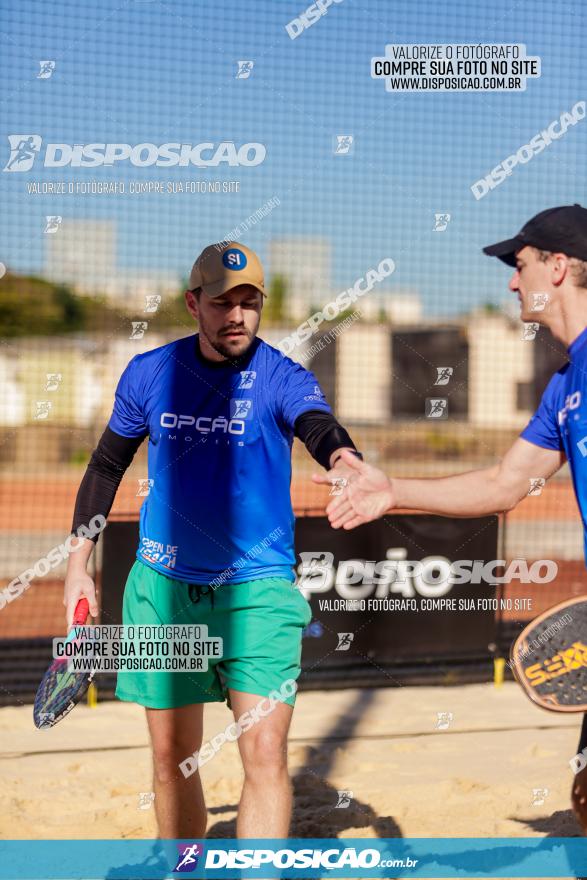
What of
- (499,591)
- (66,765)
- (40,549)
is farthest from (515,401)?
(66,765)

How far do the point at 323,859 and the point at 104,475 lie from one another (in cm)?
174

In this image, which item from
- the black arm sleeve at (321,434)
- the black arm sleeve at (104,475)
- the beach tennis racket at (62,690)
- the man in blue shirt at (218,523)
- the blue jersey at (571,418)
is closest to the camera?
the blue jersey at (571,418)

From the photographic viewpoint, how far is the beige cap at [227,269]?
346 centimetres

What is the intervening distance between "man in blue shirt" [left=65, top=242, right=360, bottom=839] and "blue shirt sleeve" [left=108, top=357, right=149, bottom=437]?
5cm

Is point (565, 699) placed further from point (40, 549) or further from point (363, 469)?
point (40, 549)

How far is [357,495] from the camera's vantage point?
317cm

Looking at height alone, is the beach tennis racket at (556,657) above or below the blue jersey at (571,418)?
below

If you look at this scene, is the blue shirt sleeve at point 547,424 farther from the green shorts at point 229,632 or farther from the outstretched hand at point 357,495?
the green shorts at point 229,632

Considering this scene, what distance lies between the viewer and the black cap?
321 cm

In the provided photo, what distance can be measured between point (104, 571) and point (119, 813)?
81.4 inches

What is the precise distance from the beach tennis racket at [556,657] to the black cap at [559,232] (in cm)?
112

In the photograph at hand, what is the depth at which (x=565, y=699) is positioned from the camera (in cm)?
316

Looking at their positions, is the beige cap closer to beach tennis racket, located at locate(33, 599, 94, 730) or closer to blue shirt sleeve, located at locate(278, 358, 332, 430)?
blue shirt sleeve, located at locate(278, 358, 332, 430)

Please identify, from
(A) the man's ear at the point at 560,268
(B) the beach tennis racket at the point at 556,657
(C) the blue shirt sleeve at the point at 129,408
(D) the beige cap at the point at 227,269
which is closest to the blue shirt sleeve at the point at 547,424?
(A) the man's ear at the point at 560,268
